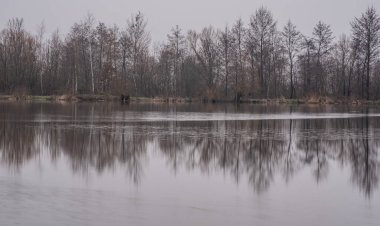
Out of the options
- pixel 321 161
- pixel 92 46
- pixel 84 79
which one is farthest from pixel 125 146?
pixel 84 79

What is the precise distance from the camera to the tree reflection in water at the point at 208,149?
1259 cm

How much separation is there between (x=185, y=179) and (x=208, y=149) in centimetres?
507

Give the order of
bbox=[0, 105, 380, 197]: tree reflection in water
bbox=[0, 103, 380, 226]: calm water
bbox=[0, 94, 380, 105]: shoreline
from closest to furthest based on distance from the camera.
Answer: bbox=[0, 103, 380, 226]: calm water < bbox=[0, 105, 380, 197]: tree reflection in water < bbox=[0, 94, 380, 105]: shoreline

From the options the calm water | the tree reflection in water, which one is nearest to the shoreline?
the tree reflection in water

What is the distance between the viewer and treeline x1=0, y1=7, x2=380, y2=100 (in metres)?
71.7

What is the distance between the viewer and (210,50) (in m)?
80.1

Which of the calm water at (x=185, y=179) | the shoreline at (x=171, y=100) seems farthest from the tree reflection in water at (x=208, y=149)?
the shoreline at (x=171, y=100)

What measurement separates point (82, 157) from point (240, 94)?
58.0 metres

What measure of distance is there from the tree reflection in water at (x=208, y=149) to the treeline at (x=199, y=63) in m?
46.5

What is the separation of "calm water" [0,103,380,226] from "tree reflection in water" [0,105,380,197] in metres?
0.03

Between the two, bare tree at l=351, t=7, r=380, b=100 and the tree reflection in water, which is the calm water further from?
bare tree at l=351, t=7, r=380, b=100

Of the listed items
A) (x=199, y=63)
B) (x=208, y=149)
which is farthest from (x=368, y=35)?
(x=208, y=149)

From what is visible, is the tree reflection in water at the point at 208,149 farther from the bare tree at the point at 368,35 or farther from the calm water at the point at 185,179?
the bare tree at the point at 368,35

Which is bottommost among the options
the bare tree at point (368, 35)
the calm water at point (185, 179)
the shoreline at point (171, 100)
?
the calm water at point (185, 179)
